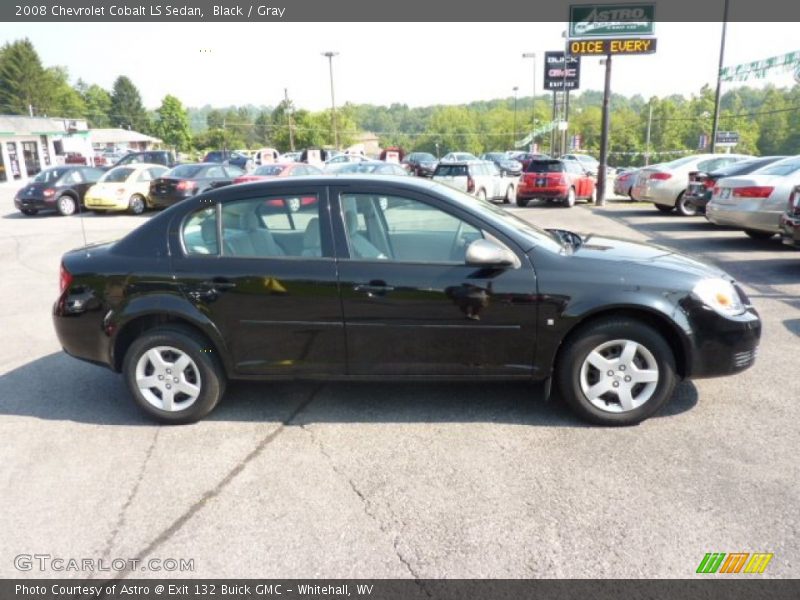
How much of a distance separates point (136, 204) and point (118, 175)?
3.69 ft

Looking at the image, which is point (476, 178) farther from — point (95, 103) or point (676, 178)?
point (95, 103)

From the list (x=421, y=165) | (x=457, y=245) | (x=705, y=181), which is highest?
(x=457, y=245)

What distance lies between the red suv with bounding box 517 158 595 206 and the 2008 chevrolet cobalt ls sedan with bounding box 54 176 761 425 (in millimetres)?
14750

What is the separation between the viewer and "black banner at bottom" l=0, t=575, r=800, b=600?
2.60m

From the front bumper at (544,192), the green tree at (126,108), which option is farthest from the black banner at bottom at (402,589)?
the green tree at (126,108)

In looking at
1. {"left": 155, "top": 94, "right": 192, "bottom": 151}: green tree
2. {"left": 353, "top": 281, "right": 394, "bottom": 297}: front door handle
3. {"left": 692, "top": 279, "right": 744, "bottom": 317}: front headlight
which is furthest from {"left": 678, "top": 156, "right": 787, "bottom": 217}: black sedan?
{"left": 155, "top": 94, "right": 192, "bottom": 151}: green tree

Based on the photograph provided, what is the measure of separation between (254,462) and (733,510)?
8.76 feet

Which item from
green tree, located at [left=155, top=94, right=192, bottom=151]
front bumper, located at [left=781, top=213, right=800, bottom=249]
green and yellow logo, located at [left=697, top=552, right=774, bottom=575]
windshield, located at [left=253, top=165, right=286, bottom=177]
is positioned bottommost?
green and yellow logo, located at [left=697, top=552, right=774, bottom=575]

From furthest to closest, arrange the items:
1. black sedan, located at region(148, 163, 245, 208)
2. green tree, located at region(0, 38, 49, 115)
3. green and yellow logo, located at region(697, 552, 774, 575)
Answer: green tree, located at region(0, 38, 49, 115), black sedan, located at region(148, 163, 245, 208), green and yellow logo, located at region(697, 552, 774, 575)

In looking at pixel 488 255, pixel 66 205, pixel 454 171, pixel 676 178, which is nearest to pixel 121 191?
pixel 66 205

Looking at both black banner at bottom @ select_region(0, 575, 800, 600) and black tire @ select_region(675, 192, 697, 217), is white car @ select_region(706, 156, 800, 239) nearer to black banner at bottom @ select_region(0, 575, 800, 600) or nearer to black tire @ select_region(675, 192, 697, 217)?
black tire @ select_region(675, 192, 697, 217)

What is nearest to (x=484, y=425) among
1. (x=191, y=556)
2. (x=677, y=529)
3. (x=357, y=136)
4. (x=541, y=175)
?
(x=677, y=529)

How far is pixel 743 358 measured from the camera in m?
4.07

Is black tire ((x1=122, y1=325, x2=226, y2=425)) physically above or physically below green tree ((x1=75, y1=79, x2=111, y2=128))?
below
